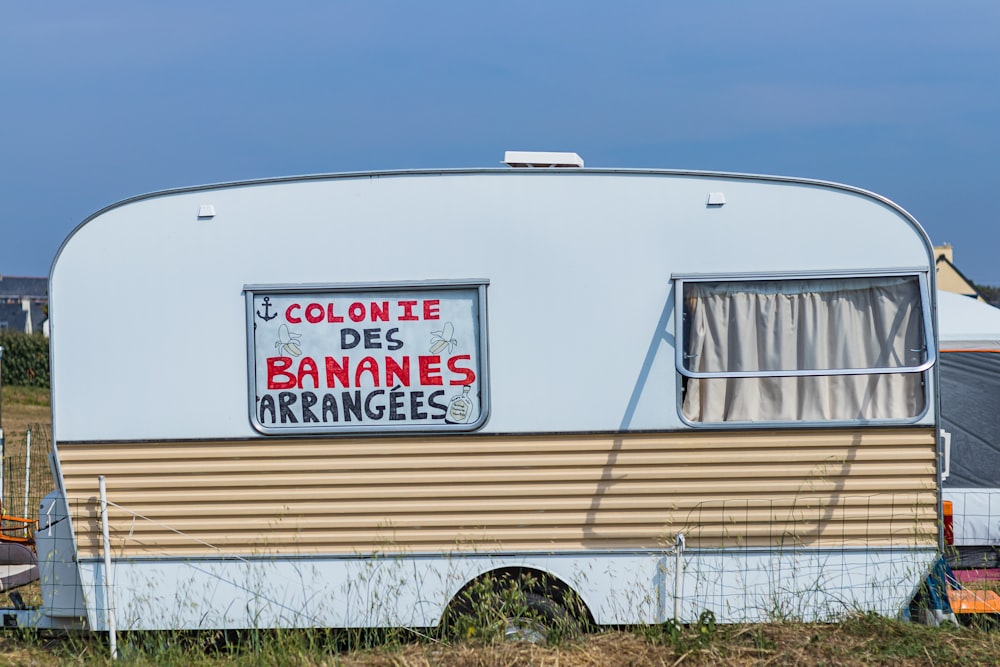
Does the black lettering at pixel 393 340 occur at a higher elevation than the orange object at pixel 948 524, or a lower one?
higher

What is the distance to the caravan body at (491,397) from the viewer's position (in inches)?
209

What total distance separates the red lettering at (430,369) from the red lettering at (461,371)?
0.07m

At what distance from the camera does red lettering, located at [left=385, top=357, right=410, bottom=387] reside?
17.9 ft

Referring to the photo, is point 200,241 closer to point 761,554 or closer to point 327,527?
point 327,527

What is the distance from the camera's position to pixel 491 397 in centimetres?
539

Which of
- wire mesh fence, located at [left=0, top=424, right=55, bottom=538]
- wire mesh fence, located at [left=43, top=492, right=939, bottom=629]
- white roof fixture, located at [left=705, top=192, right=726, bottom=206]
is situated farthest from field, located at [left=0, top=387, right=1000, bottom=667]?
wire mesh fence, located at [left=0, top=424, right=55, bottom=538]

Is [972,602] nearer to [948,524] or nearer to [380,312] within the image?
[948,524]

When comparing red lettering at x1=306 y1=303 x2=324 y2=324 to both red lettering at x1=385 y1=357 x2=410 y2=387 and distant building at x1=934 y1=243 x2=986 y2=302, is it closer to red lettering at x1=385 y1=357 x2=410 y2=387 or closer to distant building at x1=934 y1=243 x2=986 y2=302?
red lettering at x1=385 y1=357 x2=410 y2=387

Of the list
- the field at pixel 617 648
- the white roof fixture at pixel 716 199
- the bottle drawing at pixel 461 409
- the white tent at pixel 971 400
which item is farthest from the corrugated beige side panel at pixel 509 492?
the white tent at pixel 971 400

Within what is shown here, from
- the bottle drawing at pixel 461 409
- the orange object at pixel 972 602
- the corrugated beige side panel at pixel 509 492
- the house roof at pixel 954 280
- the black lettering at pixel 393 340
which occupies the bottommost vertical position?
the orange object at pixel 972 602

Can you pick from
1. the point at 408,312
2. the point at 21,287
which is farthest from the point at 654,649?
the point at 21,287

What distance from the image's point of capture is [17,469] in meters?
14.6

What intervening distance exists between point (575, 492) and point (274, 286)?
A: 204 cm

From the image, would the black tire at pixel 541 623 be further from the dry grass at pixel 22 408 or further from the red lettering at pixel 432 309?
the dry grass at pixel 22 408
